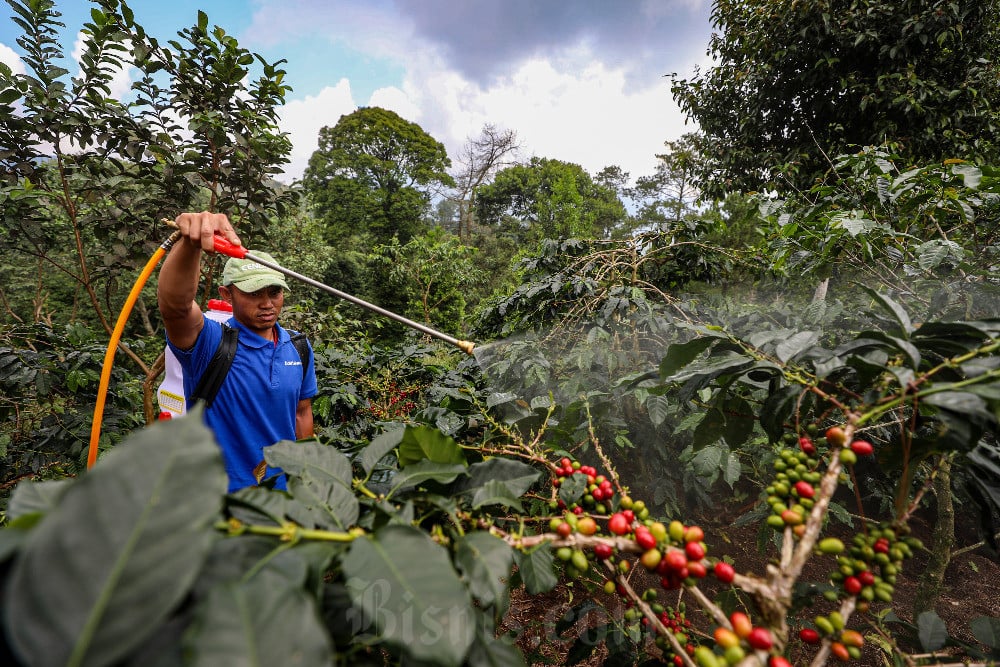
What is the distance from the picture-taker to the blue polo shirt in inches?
59.7

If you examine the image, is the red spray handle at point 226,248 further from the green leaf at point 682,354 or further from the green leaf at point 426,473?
the green leaf at point 682,354

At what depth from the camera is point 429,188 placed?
18953 millimetres

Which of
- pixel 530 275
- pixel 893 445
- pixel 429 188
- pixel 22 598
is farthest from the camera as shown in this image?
pixel 429 188

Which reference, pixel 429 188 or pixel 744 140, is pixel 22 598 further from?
pixel 429 188

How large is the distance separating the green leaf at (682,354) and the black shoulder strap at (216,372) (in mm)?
1595

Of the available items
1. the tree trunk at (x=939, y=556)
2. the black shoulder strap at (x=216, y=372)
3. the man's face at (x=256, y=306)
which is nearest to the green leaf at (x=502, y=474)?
the black shoulder strap at (x=216, y=372)

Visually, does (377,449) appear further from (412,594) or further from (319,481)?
(412,594)

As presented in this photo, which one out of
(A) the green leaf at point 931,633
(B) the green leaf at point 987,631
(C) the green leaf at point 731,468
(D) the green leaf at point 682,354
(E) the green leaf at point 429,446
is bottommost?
(A) the green leaf at point 931,633

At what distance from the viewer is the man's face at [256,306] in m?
1.65

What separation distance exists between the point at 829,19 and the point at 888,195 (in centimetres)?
365

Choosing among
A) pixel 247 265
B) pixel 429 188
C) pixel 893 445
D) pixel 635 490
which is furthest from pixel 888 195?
pixel 429 188

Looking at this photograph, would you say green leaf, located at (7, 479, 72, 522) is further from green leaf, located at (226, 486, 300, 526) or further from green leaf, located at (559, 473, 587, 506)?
green leaf, located at (559, 473, 587, 506)

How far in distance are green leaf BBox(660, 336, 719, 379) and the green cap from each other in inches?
61.5

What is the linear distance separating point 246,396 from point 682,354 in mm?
1645
